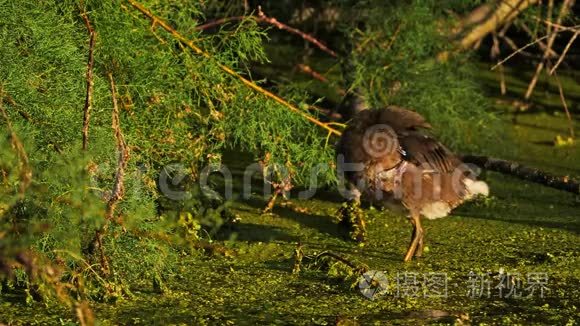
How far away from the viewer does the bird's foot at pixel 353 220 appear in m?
5.29

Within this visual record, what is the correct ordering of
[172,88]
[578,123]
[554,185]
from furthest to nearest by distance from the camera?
[578,123], [554,185], [172,88]

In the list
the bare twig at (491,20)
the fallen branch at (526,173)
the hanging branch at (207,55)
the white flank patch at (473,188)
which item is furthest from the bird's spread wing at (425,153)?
the bare twig at (491,20)

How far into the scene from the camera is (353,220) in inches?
211

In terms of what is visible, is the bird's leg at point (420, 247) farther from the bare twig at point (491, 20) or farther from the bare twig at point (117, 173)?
the bare twig at point (491, 20)

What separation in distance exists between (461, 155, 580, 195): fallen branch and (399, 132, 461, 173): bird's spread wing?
2.15 feet

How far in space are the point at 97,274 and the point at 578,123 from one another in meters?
4.27

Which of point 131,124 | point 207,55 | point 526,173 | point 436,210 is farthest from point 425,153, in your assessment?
point 131,124

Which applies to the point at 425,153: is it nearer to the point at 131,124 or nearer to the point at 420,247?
the point at 420,247

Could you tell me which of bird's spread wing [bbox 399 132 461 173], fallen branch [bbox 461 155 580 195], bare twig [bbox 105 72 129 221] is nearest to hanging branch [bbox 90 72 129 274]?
bare twig [bbox 105 72 129 221]

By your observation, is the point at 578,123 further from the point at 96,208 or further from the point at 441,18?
the point at 96,208

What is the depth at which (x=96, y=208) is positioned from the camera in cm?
367

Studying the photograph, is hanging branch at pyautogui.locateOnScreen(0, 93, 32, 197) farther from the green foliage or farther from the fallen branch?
the fallen branch

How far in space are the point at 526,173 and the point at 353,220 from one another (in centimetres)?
112

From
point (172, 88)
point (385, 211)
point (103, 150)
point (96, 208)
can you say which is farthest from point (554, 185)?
point (96, 208)
